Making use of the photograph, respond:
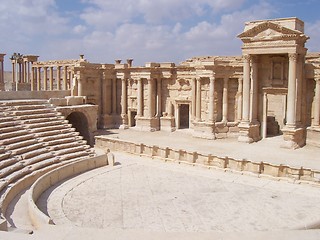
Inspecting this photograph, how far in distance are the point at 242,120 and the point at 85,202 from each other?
13.6 m

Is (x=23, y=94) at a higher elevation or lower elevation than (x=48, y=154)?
higher

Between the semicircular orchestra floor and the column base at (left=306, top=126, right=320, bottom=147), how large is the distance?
7778mm

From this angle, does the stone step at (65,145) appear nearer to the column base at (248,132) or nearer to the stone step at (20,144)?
the stone step at (20,144)

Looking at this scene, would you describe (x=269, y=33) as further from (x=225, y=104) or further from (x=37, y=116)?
(x=37, y=116)

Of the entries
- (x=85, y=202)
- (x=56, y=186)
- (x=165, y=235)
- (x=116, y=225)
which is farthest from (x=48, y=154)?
(x=165, y=235)

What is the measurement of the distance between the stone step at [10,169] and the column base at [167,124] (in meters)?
15.0

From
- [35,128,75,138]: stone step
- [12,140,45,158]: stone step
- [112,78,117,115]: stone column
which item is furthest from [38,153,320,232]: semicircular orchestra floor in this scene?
[112,78,117,115]: stone column

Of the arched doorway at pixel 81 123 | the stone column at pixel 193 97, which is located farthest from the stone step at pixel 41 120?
the stone column at pixel 193 97

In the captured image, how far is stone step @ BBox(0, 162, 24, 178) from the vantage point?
49.2 feet

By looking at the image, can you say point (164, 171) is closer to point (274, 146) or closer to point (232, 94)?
point (274, 146)

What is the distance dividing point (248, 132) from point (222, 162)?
6.28m

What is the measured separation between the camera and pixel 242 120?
2461 centimetres

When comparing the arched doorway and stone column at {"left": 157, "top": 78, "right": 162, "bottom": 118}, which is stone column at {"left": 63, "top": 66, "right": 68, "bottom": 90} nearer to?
stone column at {"left": 157, "top": 78, "right": 162, "bottom": 118}

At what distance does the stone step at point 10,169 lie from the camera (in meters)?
15.0
